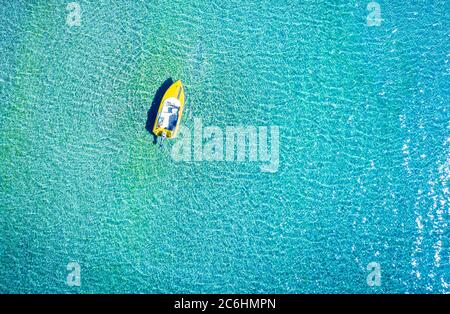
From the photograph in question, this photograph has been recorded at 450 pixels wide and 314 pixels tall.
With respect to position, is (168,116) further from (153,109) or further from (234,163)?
(234,163)

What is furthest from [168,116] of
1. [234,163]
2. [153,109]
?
[234,163]

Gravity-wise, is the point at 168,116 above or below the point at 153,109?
below

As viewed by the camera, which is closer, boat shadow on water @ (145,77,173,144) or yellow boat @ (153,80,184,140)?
yellow boat @ (153,80,184,140)

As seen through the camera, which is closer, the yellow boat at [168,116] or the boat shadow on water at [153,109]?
the yellow boat at [168,116]
